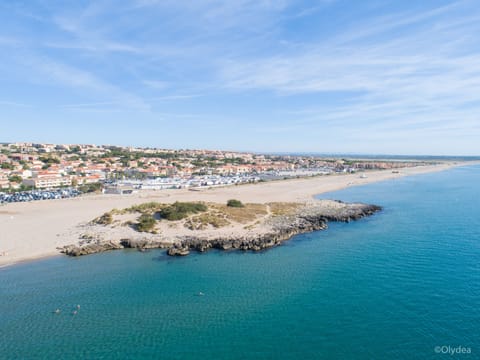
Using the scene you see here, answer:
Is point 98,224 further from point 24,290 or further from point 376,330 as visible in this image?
point 376,330

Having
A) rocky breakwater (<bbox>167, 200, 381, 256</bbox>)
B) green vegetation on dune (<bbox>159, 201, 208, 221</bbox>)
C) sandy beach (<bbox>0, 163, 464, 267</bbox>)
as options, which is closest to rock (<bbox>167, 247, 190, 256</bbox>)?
rocky breakwater (<bbox>167, 200, 381, 256</bbox>)

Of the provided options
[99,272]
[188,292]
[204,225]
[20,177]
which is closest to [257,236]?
[204,225]

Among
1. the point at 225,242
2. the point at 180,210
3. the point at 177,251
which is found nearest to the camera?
the point at 177,251

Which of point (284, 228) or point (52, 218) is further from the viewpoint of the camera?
point (52, 218)

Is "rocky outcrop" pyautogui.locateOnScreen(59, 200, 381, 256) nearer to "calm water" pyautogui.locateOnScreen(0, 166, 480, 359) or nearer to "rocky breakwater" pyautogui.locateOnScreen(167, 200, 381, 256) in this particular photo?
"rocky breakwater" pyautogui.locateOnScreen(167, 200, 381, 256)

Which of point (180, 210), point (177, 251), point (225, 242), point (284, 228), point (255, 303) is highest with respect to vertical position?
point (180, 210)

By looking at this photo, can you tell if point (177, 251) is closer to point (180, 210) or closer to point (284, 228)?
point (180, 210)

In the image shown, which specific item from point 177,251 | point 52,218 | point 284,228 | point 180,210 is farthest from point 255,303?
point 52,218

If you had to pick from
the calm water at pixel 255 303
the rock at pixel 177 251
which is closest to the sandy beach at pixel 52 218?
the calm water at pixel 255 303
